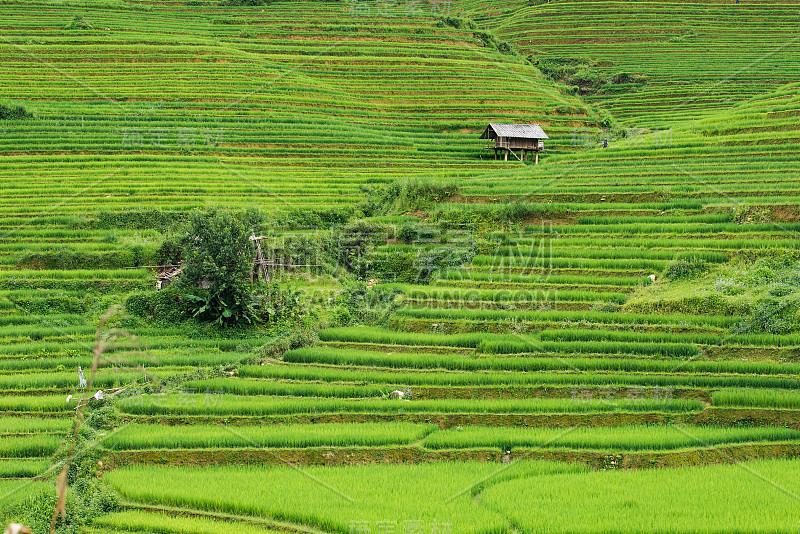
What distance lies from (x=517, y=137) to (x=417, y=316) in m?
15.5

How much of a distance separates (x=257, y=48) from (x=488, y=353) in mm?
32649

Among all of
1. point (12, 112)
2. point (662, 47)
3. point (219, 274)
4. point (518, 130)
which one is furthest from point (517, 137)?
point (662, 47)

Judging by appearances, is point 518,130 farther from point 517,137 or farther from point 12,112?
point 12,112

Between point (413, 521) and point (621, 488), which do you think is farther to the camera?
point (621, 488)

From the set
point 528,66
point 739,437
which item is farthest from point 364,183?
point 528,66

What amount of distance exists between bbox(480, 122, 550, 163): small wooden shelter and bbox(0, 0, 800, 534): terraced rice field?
1208mm

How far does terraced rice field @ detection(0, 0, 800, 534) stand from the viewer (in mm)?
10922

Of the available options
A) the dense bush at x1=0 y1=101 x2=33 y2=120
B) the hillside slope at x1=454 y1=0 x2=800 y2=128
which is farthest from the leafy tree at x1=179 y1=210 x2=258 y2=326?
the hillside slope at x1=454 y1=0 x2=800 y2=128

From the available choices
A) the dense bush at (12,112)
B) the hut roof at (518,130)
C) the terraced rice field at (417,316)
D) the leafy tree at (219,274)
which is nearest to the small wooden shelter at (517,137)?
the hut roof at (518,130)

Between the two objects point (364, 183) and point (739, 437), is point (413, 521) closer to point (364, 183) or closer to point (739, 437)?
point (739, 437)

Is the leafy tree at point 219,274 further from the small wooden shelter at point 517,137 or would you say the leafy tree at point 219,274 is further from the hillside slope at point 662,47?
the hillside slope at point 662,47

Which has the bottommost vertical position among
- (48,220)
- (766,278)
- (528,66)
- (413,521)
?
(413,521)

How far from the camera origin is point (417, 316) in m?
17.3

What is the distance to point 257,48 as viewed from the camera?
42219mm
